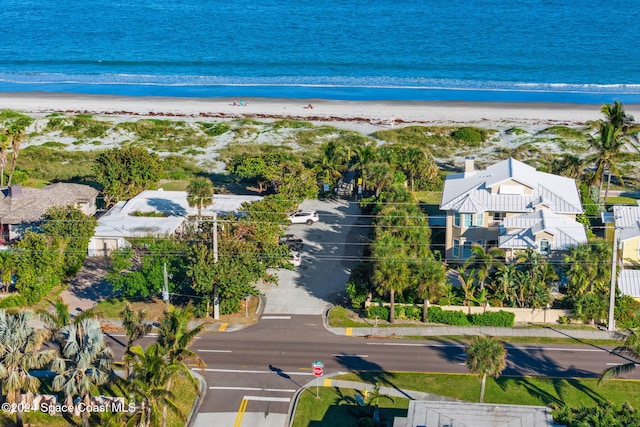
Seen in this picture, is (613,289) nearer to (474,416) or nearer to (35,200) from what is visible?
(474,416)

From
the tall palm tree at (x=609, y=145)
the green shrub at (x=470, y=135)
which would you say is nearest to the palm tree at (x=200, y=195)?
the tall palm tree at (x=609, y=145)

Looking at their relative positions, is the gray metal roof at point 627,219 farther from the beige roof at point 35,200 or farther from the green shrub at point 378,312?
the beige roof at point 35,200

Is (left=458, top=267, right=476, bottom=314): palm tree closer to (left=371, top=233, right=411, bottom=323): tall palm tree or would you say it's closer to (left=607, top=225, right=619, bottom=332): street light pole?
(left=371, top=233, right=411, bottom=323): tall palm tree

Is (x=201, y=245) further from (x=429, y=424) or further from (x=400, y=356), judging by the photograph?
(x=429, y=424)

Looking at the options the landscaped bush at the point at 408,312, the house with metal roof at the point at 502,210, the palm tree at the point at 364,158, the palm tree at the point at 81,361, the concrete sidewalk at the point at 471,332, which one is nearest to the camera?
the palm tree at the point at 81,361

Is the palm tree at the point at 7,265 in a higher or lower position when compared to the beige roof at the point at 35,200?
lower

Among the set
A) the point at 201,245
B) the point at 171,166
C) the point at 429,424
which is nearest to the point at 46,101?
the point at 171,166

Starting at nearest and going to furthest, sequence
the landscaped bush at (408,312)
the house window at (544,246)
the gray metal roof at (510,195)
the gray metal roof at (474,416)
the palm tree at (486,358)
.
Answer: the gray metal roof at (474,416) → the palm tree at (486,358) → the landscaped bush at (408,312) → the house window at (544,246) → the gray metal roof at (510,195)
